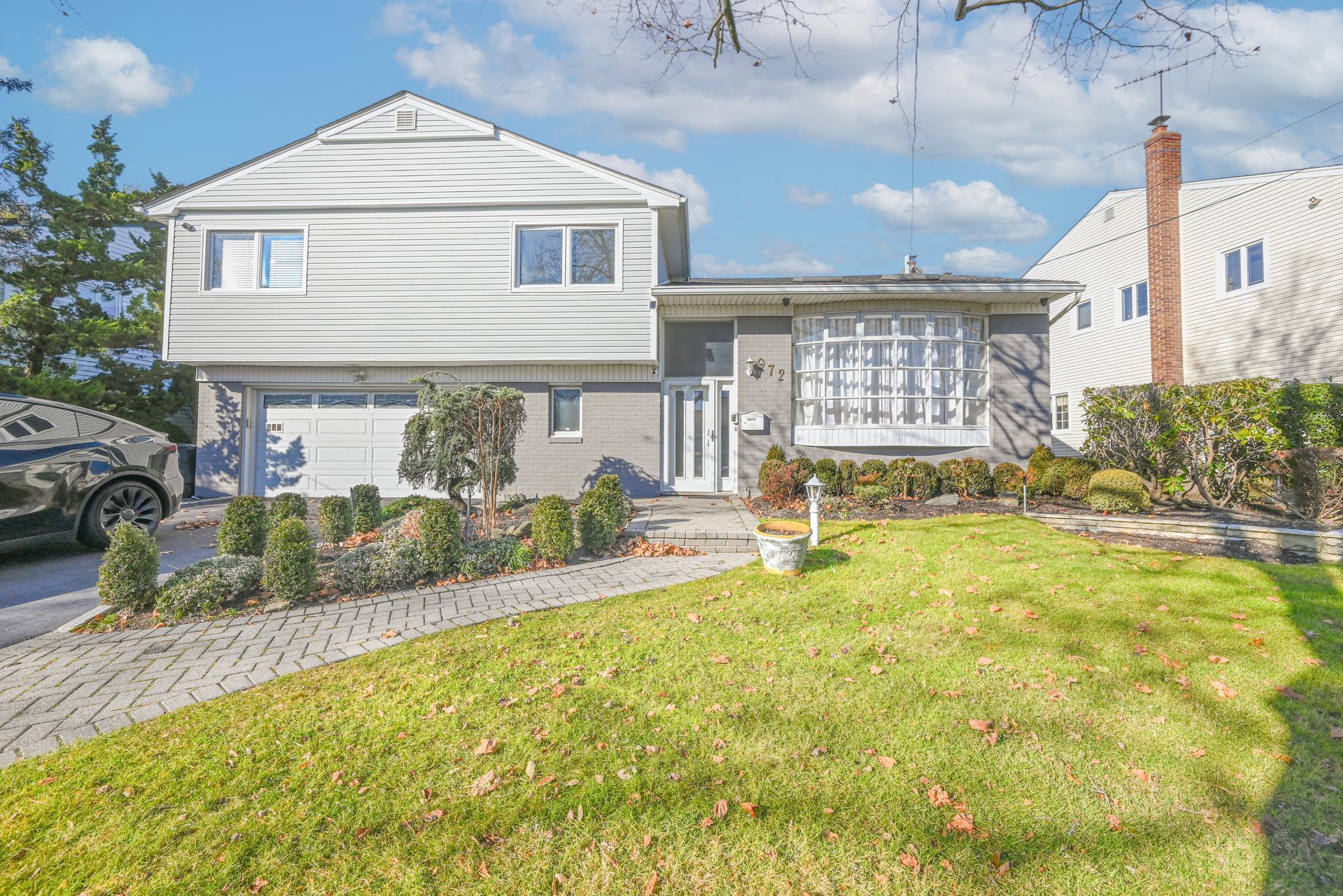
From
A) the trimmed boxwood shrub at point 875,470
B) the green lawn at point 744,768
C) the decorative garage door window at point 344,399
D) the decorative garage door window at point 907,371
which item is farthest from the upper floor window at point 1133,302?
the decorative garage door window at point 344,399

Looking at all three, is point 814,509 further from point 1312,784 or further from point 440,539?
point 1312,784

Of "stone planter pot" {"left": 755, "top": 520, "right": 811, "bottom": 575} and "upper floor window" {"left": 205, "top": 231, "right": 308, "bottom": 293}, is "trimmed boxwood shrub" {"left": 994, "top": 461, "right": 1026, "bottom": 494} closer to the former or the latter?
"stone planter pot" {"left": 755, "top": 520, "right": 811, "bottom": 575}

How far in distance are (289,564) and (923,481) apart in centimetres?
908

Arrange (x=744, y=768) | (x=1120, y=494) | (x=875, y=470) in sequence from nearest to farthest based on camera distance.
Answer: (x=744, y=768) → (x=1120, y=494) → (x=875, y=470)

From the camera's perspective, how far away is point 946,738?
3.04 m

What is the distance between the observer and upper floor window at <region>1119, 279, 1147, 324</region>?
15.6 meters

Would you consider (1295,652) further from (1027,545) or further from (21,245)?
(21,245)

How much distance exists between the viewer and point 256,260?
11.7 meters

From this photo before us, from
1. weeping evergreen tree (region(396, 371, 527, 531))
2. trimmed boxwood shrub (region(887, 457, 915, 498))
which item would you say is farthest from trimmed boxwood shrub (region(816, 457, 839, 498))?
weeping evergreen tree (region(396, 371, 527, 531))

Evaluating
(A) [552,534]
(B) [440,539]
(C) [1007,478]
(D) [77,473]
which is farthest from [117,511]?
(C) [1007,478]

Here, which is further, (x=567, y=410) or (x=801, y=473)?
(x=567, y=410)

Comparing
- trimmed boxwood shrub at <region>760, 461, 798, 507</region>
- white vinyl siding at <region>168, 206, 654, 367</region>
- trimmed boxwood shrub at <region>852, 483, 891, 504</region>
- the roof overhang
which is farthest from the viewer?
white vinyl siding at <region>168, 206, 654, 367</region>

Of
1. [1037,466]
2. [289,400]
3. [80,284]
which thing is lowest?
[1037,466]

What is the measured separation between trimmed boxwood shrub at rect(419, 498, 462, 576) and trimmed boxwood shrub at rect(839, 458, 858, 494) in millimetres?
6631
